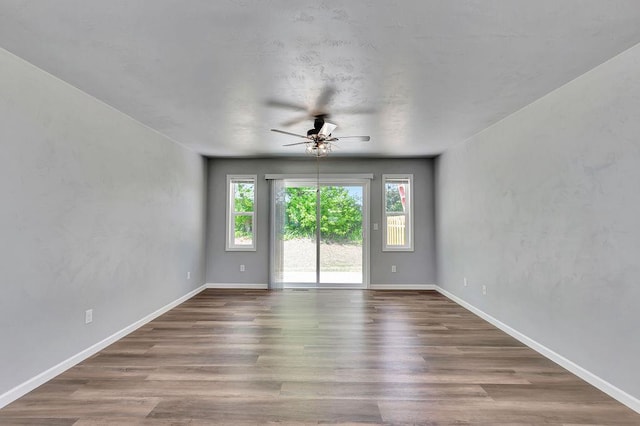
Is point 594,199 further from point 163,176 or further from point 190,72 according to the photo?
point 163,176

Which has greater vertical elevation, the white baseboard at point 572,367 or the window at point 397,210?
the window at point 397,210

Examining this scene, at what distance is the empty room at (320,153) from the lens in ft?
6.34

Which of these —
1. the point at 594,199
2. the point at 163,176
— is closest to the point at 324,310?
the point at 163,176

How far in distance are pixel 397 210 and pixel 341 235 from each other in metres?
1.17

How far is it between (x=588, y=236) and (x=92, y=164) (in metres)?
4.38

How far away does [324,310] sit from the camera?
4.39 metres

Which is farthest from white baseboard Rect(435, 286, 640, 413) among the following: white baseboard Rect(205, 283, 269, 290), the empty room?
white baseboard Rect(205, 283, 269, 290)

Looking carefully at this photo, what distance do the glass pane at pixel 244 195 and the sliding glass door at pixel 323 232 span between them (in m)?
0.56

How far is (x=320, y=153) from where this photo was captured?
4.05 m

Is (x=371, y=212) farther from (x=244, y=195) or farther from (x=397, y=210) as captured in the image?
(x=244, y=195)

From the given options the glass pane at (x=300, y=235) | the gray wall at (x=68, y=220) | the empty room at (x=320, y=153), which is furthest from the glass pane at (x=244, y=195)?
the gray wall at (x=68, y=220)

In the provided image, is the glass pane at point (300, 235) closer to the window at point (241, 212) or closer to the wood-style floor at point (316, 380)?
the window at point (241, 212)

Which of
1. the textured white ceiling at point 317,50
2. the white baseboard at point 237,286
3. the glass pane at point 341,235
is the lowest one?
the white baseboard at point 237,286

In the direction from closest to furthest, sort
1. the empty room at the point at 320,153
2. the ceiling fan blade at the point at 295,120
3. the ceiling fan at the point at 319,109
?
the empty room at the point at 320,153 < the ceiling fan at the point at 319,109 < the ceiling fan blade at the point at 295,120
